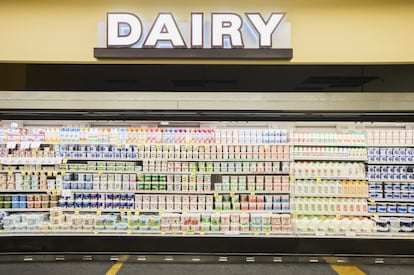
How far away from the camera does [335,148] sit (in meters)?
4.86

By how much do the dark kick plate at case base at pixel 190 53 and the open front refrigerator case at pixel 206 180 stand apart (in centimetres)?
122

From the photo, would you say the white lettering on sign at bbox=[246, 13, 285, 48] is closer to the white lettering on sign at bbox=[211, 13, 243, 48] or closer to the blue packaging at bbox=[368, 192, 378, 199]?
the white lettering on sign at bbox=[211, 13, 243, 48]

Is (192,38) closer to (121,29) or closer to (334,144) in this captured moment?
(121,29)

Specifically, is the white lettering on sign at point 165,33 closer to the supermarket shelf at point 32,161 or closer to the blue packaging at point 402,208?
the supermarket shelf at point 32,161

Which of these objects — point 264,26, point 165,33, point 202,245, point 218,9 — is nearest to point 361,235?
point 202,245

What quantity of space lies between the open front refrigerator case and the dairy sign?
125cm

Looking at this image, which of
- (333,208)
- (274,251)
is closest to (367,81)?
(333,208)

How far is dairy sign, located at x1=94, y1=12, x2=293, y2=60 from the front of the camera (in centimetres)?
424

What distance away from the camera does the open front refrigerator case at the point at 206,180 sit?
4.80 meters

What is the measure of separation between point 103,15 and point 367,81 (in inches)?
189

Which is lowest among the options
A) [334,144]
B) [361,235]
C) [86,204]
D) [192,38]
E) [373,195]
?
[361,235]

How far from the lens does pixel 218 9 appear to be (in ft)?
14.7

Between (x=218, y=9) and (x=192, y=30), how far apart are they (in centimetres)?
57

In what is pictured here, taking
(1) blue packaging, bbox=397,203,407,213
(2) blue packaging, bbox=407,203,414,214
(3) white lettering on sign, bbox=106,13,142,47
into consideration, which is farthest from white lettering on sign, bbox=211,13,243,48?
(2) blue packaging, bbox=407,203,414,214
